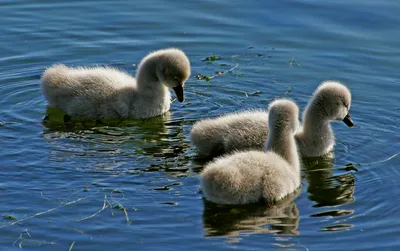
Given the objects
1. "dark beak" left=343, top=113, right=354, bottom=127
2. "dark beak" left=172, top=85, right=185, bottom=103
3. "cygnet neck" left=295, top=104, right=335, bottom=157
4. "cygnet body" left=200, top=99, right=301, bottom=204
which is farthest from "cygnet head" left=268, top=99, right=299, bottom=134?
"dark beak" left=172, top=85, right=185, bottom=103

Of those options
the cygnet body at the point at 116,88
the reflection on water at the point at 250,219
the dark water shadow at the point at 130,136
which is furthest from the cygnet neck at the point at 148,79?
the reflection on water at the point at 250,219

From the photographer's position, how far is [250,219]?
30.5ft

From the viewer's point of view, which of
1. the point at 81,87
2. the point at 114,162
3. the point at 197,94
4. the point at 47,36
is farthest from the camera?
the point at 47,36

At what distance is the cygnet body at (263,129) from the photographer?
1072 centimetres

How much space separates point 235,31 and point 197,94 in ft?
8.41

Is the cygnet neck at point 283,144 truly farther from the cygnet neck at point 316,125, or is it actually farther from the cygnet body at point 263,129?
the cygnet neck at point 316,125

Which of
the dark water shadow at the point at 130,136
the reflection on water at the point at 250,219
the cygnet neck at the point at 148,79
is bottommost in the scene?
the reflection on water at the point at 250,219

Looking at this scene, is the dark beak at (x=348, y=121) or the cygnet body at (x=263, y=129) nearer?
the cygnet body at (x=263, y=129)

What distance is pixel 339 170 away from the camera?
10.7m

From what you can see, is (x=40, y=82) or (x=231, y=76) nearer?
(x=40, y=82)

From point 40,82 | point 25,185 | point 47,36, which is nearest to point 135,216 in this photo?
point 25,185

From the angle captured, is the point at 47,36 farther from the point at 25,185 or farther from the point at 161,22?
the point at 25,185

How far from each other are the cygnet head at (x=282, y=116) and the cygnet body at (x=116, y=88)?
2.33m

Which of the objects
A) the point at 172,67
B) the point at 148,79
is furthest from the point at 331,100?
the point at 148,79
